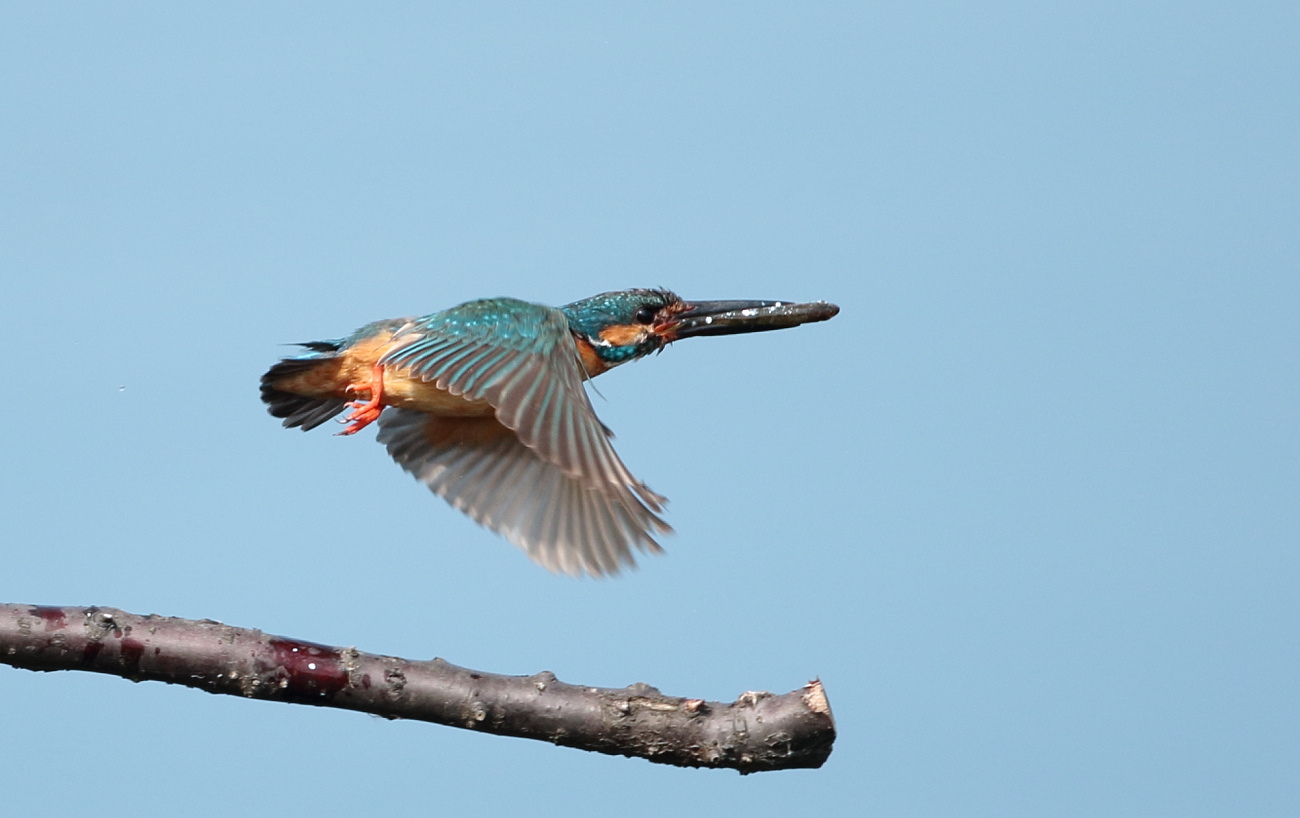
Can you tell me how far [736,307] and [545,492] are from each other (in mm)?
886

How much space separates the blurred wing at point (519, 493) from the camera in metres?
3.14

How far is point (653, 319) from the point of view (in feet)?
12.8

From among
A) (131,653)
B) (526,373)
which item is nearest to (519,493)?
(526,373)

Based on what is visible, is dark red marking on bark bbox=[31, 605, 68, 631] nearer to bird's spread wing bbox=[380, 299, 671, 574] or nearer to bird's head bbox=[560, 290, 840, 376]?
bird's spread wing bbox=[380, 299, 671, 574]

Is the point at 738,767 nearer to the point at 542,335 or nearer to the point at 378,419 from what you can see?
the point at 542,335

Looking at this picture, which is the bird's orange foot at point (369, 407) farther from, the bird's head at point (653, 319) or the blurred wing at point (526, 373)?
the bird's head at point (653, 319)

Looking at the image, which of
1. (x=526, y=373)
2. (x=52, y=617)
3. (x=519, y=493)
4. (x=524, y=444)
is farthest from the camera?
(x=519, y=493)

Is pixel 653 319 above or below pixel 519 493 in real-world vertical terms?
above

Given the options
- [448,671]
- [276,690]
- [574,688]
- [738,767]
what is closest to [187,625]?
[276,690]

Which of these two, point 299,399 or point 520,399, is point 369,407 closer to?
point 299,399

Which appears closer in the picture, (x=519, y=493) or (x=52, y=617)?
(x=52, y=617)

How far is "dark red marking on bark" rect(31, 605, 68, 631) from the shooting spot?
231cm

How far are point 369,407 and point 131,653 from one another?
1222mm

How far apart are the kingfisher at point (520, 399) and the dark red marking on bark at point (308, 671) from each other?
0.69 m
